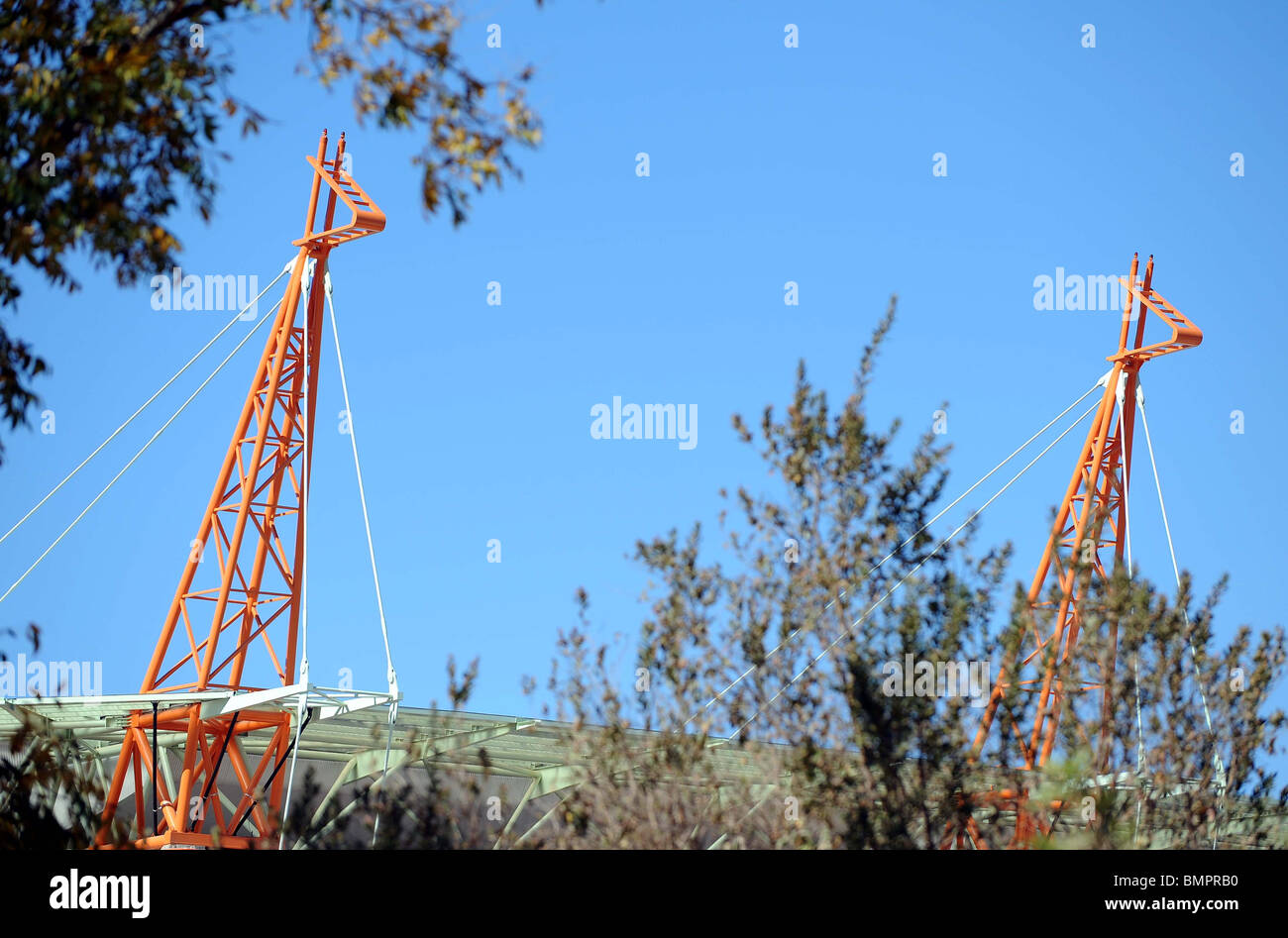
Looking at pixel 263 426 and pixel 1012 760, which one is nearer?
pixel 1012 760

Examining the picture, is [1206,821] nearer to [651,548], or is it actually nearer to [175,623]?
[651,548]

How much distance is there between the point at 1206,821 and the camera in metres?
11.5

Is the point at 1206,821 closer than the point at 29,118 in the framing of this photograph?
No

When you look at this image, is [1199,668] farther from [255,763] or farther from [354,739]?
[255,763]

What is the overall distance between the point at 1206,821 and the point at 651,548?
5114 mm

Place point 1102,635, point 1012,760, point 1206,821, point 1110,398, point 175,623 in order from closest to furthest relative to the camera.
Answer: point 1012,760, point 1102,635, point 1206,821, point 175,623, point 1110,398

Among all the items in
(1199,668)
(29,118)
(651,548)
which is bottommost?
(1199,668)

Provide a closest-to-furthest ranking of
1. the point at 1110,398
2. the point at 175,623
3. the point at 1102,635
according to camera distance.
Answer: the point at 1102,635
the point at 175,623
the point at 1110,398
